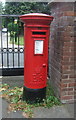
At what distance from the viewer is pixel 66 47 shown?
3275mm

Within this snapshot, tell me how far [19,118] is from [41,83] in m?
0.75

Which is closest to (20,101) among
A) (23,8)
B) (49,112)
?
(49,112)

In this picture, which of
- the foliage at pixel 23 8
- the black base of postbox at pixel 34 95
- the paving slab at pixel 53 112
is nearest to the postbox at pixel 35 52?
→ the black base of postbox at pixel 34 95

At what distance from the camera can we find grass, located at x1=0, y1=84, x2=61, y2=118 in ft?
10.4

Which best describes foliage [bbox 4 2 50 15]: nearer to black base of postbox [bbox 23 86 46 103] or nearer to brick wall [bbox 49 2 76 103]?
brick wall [bbox 49 2 76 103]

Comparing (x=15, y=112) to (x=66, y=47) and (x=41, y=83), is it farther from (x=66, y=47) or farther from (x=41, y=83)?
(x=66, y=47)

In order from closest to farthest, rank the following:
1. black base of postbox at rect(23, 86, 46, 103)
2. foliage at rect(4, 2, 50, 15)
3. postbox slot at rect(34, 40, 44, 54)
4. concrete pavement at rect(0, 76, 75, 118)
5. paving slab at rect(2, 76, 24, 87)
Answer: concrete pavement at rect(0, 76, 75, 118) < postbox slot at rect(34, 40, 44, 54) < black base of postbox at rect(23, 86, 46, 103) < paving slab at rect(2, 76, 24, 87) < foliage at rect(4, 2, 50, 15)

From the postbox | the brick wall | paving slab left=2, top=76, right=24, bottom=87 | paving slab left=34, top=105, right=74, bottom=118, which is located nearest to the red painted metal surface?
the postbox

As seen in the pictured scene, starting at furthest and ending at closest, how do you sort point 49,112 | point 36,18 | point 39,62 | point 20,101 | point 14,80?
point 14,80
point 20,101
point 39,62
point 49,112
point 36,18

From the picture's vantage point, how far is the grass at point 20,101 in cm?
317

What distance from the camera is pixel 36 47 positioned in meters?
3.17

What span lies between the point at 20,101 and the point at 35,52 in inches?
39.0

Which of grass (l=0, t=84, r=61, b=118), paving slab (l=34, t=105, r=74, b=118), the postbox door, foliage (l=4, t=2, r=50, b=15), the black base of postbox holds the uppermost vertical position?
foliage (l=4, t=2, r=50, b=15)

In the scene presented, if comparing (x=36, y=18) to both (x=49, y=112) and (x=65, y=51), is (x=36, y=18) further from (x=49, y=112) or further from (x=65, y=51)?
(x=49, y=112)
